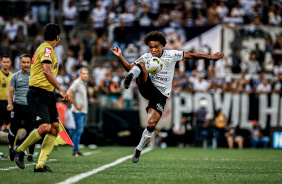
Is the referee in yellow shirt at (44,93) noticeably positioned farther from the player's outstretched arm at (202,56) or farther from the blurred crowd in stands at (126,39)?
the blurred crowd in stands at (126,39)

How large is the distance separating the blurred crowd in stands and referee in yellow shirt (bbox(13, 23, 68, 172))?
12.3 meters

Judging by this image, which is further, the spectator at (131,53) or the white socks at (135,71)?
the spectator at (131,53)

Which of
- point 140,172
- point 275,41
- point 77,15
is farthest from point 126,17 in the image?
point 140,172

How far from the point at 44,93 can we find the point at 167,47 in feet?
50.6

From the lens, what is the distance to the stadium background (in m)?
20.4

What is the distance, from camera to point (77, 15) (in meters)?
26.3

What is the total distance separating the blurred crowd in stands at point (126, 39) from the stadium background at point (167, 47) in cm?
4

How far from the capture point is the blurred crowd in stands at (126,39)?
21.3 metres

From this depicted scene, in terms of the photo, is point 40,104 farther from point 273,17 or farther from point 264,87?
point 273,17

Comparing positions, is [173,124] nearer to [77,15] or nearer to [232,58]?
[232,58]

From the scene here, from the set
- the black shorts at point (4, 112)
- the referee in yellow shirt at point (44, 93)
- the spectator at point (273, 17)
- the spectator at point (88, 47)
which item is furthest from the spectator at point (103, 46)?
the referee in yellow shirt at point (44, 93)

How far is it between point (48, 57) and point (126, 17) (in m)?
17.2

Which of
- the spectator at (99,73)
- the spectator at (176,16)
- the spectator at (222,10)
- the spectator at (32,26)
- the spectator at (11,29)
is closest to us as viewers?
the spectator at (99,73)

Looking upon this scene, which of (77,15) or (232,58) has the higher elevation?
(77,15)
